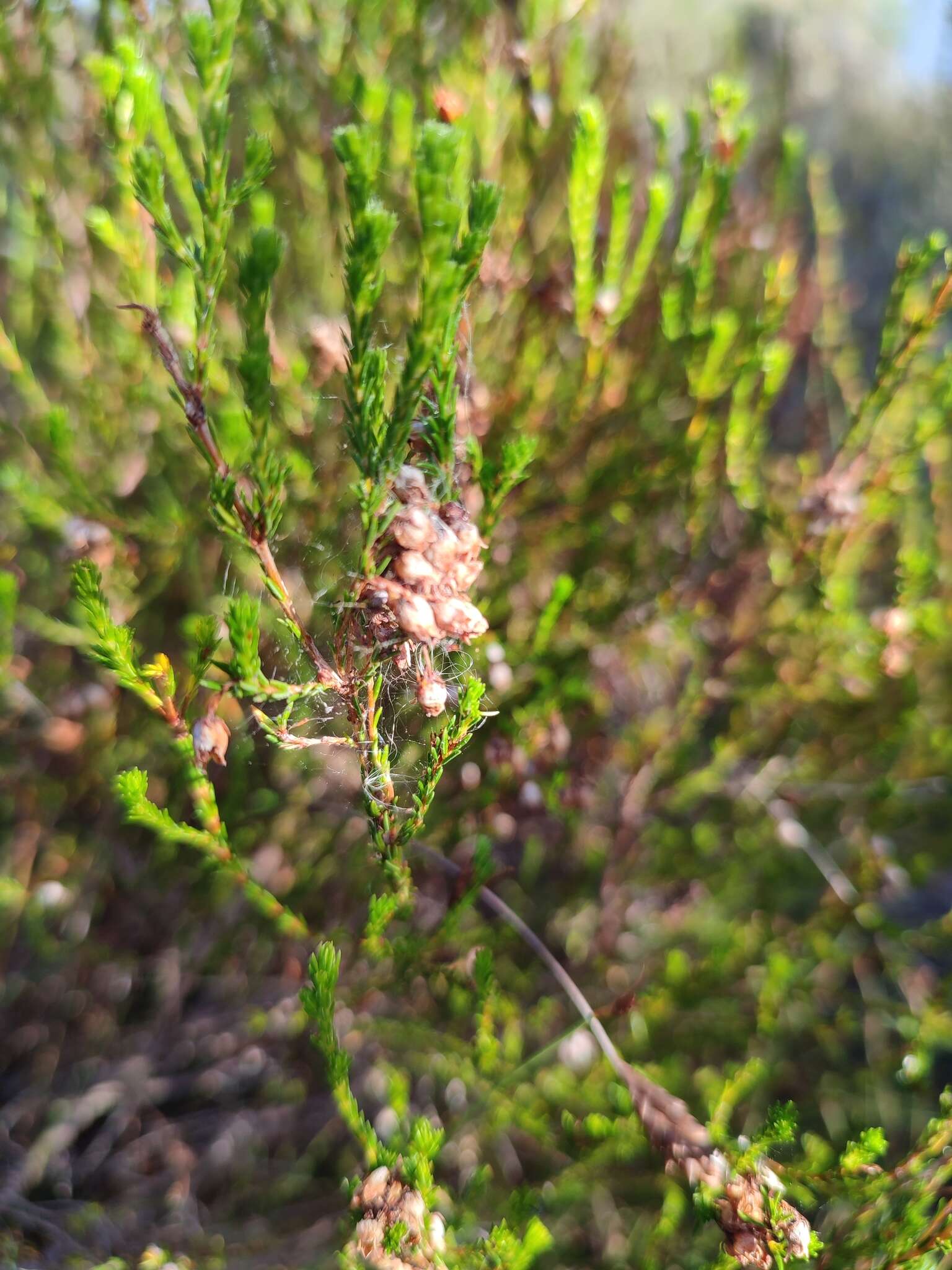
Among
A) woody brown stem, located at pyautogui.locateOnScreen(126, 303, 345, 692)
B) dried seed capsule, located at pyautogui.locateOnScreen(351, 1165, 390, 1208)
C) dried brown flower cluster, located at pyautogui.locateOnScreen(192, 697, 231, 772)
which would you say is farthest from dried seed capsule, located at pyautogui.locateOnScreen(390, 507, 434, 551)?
dried seed capsule, located at pyautogui.locateOnScreen(351, 1165, 390, 1208)

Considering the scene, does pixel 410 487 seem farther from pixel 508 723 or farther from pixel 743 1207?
pixel 743 1207

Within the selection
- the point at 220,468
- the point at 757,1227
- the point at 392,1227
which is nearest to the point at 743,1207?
the point at 757,1227

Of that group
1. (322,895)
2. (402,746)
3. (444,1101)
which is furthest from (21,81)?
(444,1101)

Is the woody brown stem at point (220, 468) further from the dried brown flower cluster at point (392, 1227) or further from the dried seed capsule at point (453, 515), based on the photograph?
the dried brown flower cluster at point (392, 1227)

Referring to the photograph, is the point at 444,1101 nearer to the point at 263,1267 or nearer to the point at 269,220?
the point at 263,1267

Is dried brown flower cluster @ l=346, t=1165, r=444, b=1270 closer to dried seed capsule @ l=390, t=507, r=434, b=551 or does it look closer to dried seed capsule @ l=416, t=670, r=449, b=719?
dried seed capsule @ l=416, t=670, r=449, b=719

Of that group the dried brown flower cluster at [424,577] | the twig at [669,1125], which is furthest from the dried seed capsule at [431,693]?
the twig at [669,1125]
